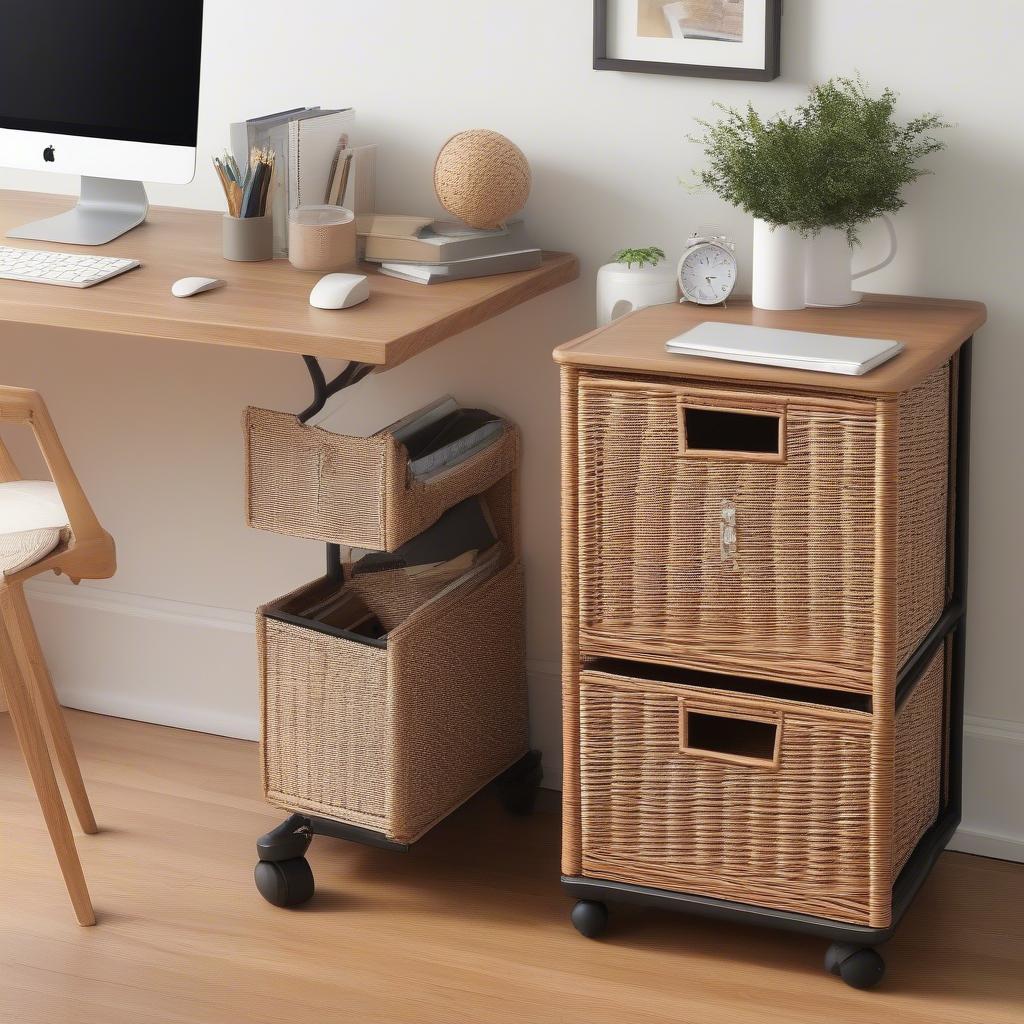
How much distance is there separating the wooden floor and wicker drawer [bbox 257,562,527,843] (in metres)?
0.13

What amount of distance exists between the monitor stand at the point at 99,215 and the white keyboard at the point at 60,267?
14 cm

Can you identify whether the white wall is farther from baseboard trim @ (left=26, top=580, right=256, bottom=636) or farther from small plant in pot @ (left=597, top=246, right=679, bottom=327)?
small plant in pot @ (left=597, top=246, right=679, bottom=327)

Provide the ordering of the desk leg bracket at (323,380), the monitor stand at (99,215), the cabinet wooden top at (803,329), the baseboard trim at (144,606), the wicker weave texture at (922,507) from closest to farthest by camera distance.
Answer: the cabinet wooden top at (803,329)
the wicker weave texture at (922,507)
the desk leg bracket at (323,380)
the monitor stand at (99,215)
the baseboard trim at (144,606)

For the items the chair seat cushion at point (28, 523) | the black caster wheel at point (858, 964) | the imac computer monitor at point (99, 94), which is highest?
the imac computer monitor at point (99, 94)

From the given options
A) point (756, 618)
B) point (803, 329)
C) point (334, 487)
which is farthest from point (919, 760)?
point (334, 487)

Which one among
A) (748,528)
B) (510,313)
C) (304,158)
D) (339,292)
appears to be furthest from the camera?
(510,313)

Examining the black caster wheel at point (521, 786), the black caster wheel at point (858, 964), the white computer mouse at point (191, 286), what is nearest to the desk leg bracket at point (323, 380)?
the white computer mouse at point (191, 286)

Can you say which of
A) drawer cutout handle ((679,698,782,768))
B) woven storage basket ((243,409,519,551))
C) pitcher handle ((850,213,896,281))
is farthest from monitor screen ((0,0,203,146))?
drawer cutout handle ((679,698,782,768))

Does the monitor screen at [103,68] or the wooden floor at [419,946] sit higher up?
the monitor screen at [103,68]

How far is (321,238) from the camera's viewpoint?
2.22m

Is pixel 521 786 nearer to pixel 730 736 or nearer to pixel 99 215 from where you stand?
pixel 730 736

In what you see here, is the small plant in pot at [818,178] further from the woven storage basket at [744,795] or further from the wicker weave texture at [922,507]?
the woven storage basket at [744,795]

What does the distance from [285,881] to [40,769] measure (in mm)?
374

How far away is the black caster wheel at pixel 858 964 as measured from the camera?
2012 millimetres
